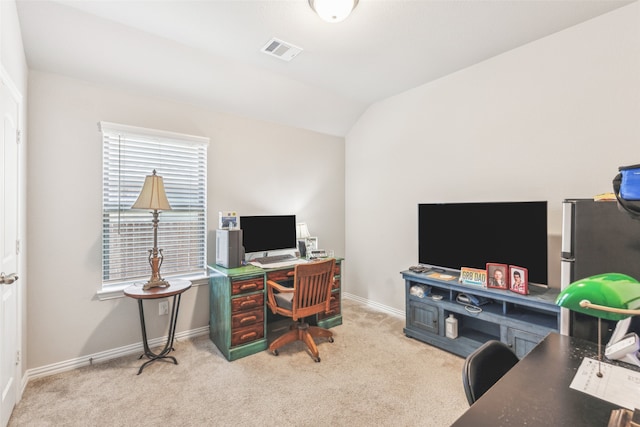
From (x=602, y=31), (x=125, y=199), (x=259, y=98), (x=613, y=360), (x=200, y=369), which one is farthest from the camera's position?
(x=259, y=98)

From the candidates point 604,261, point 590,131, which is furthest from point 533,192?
point 604,261

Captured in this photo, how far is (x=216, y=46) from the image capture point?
258cm

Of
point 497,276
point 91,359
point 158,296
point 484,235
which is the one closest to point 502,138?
point 484,235

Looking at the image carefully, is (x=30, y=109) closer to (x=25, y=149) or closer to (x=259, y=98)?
(x=25, y=149)

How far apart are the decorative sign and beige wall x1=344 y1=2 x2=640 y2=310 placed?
41 cm

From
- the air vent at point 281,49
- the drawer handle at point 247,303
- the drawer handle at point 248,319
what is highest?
the air vent at point 281,49

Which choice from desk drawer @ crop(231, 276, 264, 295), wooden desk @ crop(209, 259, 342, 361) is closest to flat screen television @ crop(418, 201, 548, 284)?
wooden desk @ crop(209, 259, 342, 361)

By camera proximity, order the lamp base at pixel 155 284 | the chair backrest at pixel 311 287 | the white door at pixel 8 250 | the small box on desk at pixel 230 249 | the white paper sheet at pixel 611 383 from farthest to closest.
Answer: the small box on desk at pixel 230 249, the chair backrest at pixel 311 287, the lamp base at pixel 155 284, the white door at pixel 8 250, the white paper sheet at pixel 611 383

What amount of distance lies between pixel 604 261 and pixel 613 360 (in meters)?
0.57

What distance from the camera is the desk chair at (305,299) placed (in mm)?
2607

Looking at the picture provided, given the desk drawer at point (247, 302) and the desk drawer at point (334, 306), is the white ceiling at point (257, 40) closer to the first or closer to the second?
the desk drawer at point (247, 302)

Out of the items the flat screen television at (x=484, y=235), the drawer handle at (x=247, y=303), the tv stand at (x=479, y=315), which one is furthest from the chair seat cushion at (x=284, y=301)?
the flat screen television at (x=484, y=235)

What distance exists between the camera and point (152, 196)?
2.51 m

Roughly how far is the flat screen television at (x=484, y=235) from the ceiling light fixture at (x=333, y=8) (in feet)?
6.33
